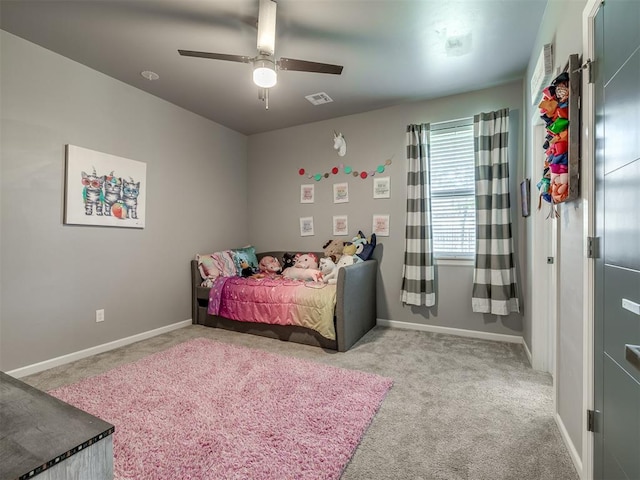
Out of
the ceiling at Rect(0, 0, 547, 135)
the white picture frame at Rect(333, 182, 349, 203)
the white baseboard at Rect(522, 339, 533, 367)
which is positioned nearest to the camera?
the ceiling at Rect(0, 0, 547, 135)

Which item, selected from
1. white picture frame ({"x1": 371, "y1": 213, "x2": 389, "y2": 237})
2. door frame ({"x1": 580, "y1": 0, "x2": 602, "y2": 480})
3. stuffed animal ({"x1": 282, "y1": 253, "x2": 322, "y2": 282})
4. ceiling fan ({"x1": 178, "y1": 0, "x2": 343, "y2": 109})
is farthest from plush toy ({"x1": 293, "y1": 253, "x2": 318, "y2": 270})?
door frame ({"x1": 580, "y1": 0, "x2": 602, "y2": 480})

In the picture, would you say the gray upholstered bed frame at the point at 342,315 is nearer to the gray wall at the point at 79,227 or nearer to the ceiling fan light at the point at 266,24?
the gray wall at the point at 79,227

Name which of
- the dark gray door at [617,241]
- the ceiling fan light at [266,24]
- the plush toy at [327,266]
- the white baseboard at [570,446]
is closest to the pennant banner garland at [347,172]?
the plush toy at [327,266]

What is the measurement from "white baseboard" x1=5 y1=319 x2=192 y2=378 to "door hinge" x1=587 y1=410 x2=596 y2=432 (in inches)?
138

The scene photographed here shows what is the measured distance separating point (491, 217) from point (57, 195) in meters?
3.97

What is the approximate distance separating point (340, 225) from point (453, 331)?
181 centimetres

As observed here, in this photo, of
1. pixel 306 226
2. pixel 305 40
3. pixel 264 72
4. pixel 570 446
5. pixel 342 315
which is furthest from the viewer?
pixel 306 226

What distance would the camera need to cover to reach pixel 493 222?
3.07 metres

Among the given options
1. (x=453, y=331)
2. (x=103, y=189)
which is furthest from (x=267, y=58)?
(x=453, y=331)

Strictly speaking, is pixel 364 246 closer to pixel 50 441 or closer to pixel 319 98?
pixel 319 98

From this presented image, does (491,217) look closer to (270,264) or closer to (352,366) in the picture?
(352,366)

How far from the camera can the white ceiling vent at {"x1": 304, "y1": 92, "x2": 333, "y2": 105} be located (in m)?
3.32

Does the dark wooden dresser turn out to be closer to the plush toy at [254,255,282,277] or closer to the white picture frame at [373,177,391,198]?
the plush toy at [254,255,282,277]

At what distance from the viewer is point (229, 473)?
1346 mm
